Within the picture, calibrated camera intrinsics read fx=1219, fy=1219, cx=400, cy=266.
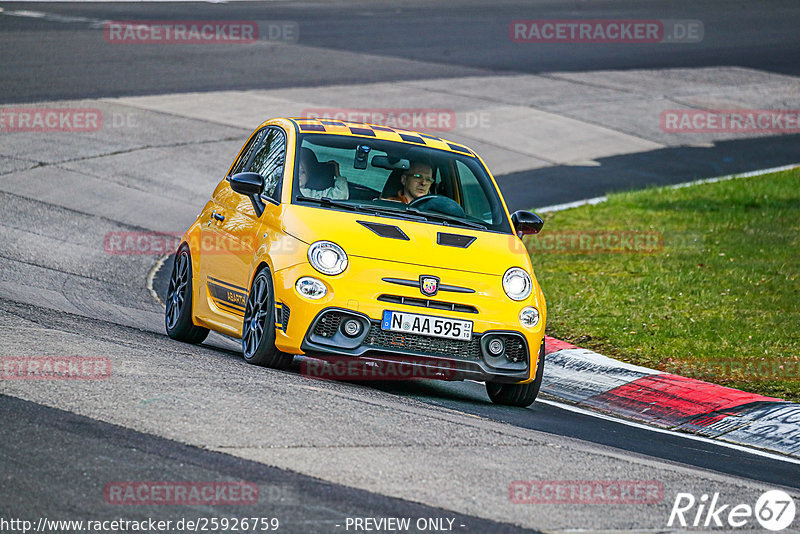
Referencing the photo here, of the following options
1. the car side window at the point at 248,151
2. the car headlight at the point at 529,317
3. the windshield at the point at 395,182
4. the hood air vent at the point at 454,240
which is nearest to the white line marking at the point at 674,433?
the car headlight at the point at 529,317

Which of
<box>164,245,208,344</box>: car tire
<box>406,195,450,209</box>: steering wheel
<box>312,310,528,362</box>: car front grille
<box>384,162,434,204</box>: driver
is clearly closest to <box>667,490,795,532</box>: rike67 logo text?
<box>312,310,528,362</box>: car front grille

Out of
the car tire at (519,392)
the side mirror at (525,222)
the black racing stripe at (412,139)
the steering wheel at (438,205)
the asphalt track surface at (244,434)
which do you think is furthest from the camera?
the black racing stripe at (412,139)

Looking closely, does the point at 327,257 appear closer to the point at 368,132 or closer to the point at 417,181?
the point at 417,181

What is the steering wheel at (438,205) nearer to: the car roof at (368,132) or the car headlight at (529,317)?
the car roof at (368,132)

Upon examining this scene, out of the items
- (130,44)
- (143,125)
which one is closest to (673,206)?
(143,125)

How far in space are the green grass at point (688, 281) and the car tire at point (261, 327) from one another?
134 inches

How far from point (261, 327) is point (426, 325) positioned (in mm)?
1167

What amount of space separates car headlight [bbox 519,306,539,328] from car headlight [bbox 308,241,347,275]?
125 cm

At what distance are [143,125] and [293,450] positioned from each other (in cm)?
1499

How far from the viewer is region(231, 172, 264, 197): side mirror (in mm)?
8641

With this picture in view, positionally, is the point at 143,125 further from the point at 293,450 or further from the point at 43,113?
the point at 293,450

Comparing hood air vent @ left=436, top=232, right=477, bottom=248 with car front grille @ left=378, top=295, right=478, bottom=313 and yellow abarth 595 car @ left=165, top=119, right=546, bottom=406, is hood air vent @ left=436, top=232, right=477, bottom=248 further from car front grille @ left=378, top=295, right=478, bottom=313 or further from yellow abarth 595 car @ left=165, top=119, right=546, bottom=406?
car front grille @ left=378, top=295, right=478, bottom=313

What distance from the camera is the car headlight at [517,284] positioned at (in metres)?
8.21

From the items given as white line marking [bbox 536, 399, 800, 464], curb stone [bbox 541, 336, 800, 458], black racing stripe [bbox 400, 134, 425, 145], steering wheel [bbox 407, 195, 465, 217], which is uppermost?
black racing stripe [bbox 400, 134, 425, 145]
